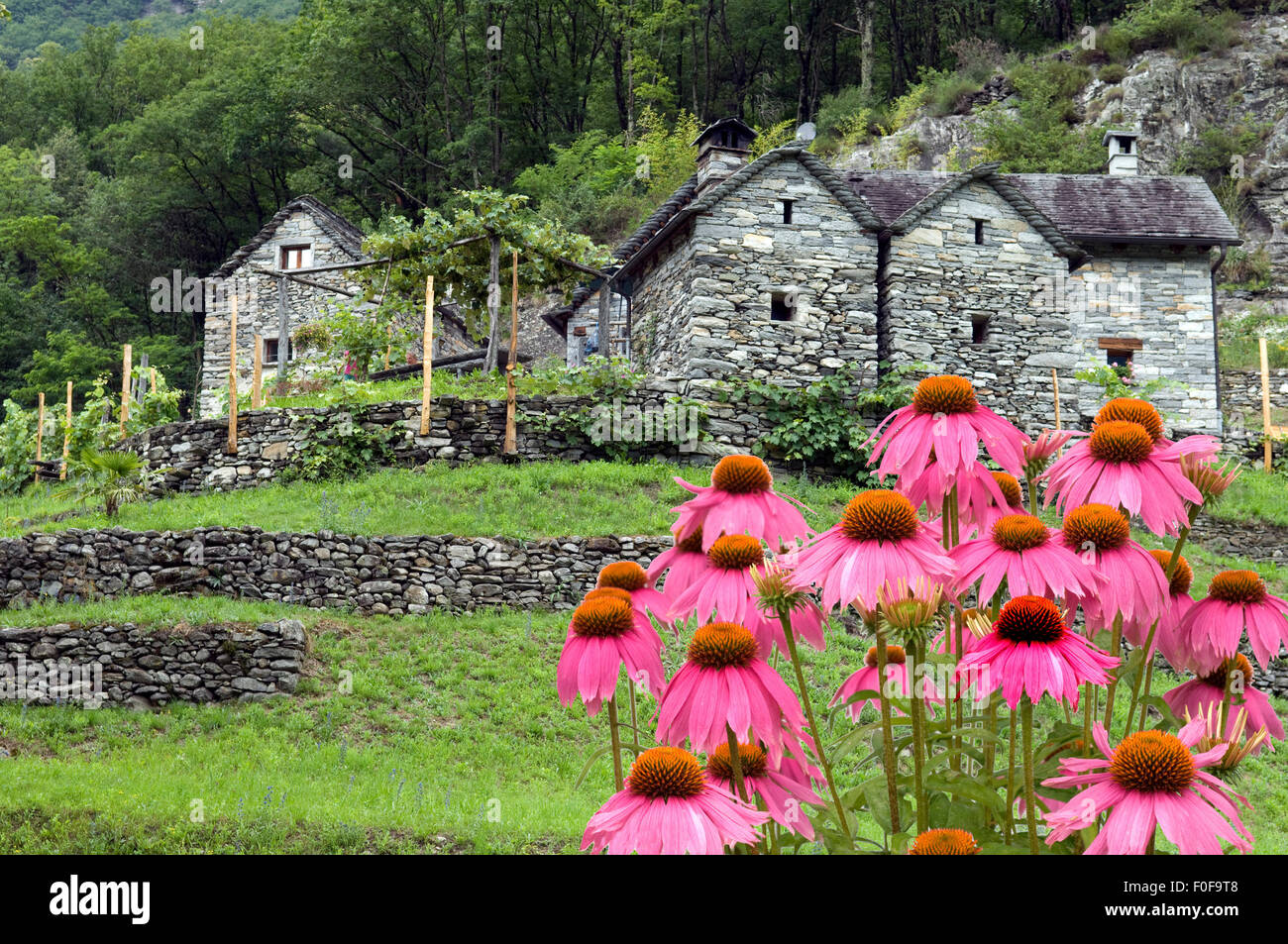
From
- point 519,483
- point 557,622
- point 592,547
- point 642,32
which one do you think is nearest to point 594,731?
point 557,622

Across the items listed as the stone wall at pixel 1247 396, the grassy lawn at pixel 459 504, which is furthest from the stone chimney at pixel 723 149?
the stone wall at pixel 1247 396

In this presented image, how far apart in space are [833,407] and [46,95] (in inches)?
1982

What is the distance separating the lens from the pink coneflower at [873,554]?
1.58 m

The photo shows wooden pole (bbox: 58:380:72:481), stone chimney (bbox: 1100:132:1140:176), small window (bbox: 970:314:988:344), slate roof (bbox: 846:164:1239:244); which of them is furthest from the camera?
stone chimney (bbox: 1100:132:1140:176)

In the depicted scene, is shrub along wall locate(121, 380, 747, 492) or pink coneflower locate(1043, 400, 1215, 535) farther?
shrub along wall locate(121, 380, 747, 492)

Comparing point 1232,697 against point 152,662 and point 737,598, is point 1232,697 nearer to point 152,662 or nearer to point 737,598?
point 737,598

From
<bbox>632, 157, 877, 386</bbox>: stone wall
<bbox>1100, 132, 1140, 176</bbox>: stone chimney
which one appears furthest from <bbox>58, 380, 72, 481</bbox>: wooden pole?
<bbox>1100, 132, 1140, 176</bbox>: stone chimney

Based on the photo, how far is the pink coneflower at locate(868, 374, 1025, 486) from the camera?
1.81 meters

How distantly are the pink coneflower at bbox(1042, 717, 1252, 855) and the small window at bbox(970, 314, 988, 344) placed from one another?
61.3ft

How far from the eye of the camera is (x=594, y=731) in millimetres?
10789

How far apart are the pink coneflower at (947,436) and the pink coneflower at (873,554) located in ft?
0.45

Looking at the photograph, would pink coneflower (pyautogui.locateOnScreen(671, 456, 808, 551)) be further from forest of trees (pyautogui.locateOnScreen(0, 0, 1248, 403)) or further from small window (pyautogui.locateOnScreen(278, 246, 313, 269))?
forest of trees (pyautogui.locateOnScreen(0, 0, 1248, 403))

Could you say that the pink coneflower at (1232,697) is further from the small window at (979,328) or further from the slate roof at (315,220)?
the slate roof at (315,220)
